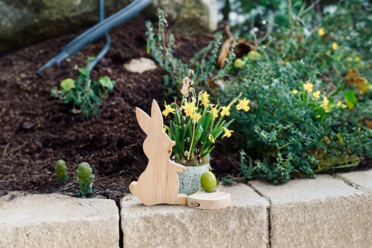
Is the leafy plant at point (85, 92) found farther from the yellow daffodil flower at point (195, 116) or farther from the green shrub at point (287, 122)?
the yellow daffodil flower at point (195, 116)

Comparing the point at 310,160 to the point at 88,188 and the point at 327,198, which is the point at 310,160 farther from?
the point at 88,188

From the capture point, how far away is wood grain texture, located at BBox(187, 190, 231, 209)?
5.17ft

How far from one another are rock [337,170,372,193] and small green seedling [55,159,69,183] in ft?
4.48

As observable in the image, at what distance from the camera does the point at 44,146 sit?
2.18 meters

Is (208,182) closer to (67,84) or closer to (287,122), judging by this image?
(287,122)

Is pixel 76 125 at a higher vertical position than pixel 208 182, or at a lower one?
higher

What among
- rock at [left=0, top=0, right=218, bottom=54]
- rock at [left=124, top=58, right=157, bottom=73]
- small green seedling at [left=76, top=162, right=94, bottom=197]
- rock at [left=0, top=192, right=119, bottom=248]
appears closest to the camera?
rock at [left=0, top=192, right=119, bottom=248]

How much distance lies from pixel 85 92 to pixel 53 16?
1034 millimetres

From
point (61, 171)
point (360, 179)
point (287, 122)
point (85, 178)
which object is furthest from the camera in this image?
point (287, 122)

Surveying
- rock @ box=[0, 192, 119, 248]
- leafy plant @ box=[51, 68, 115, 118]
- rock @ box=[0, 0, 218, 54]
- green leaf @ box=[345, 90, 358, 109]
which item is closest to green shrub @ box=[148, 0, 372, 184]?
green leaf @ box=[345, 90, 358, 109]

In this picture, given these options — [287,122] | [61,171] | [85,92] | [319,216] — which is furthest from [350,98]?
[61,171]

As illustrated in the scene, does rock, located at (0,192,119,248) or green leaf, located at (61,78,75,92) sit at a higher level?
green leaf, located at (61,78,75,92)

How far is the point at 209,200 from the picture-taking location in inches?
62.0

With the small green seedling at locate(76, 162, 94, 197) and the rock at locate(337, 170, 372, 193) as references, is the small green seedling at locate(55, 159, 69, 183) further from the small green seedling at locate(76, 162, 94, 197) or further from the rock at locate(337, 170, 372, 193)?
the rock at locate(337, 170, 372, 193)
